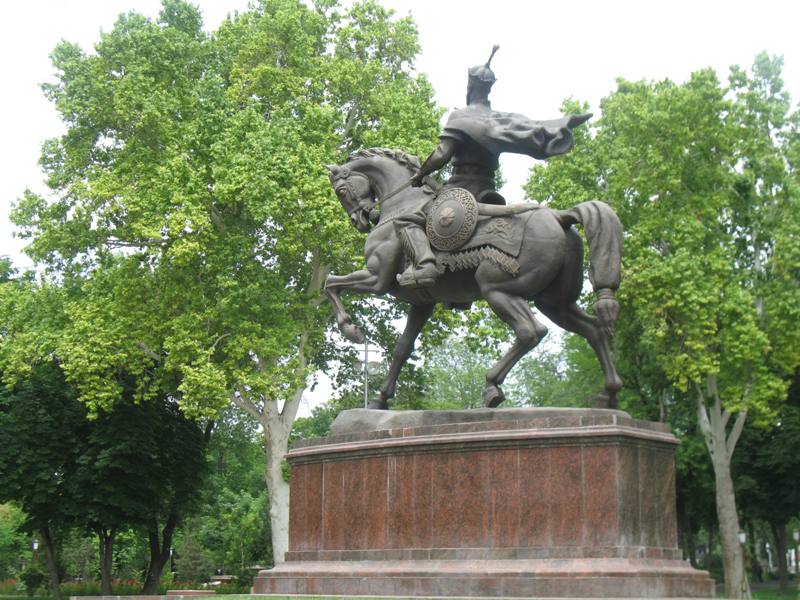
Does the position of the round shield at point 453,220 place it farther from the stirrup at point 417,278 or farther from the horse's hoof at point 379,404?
the horse's hoof at point 379,404

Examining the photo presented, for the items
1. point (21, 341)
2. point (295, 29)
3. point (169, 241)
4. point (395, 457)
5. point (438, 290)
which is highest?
point (295, 29)

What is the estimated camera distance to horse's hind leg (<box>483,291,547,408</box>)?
11961 mm

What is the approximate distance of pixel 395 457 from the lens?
463 inches

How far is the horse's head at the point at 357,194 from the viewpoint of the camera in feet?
44.9

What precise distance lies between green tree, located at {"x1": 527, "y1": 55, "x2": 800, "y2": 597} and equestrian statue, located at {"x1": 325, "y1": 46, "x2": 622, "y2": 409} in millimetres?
16289

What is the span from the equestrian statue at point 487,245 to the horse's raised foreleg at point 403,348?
14 millimetres

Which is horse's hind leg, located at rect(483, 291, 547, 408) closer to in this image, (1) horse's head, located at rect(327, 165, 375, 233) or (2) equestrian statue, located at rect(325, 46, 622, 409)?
(2) equestrian statue, located at rect(325, 46, 622, 409)

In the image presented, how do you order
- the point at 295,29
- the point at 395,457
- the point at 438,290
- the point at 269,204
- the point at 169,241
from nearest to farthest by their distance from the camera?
the point at 395,457
the point at 438,290
the point at 269,204
the point at 169,241
the point at 295,29

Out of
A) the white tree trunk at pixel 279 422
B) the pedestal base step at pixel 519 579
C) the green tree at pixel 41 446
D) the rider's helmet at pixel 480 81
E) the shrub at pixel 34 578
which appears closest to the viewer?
the pedestal base step at pixel 519 579

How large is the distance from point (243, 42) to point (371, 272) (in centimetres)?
2078

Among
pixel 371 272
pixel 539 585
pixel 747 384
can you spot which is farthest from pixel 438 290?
pixel 747 384

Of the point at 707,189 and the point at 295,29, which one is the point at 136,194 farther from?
the point at 707,189

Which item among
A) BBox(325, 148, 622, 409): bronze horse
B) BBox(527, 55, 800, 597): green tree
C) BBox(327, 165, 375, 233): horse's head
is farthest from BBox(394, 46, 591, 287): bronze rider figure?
BBox(527, 55, 800, 597): green tree

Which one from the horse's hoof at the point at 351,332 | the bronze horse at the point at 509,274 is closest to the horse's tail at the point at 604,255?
the bronze horse at the point at 509,274
